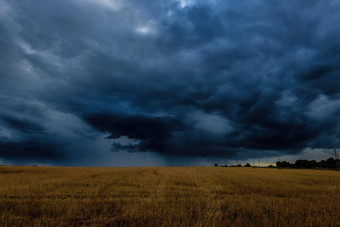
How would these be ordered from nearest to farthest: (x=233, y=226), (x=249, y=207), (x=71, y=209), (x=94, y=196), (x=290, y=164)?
(x=233, y=226), (x=71, y=209), (x=249, y=207), (x=94, y=196), (x=290, y=164)

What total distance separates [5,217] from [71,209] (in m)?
2.17

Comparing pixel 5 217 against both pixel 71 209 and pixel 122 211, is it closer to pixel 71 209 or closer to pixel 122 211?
pixel 71 209

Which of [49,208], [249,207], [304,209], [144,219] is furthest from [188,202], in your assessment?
[49,208]

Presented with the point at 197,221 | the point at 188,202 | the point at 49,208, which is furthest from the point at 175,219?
the point at 49,208

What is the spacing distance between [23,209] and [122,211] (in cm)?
424

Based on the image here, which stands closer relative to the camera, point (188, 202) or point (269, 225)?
point (269, 225)

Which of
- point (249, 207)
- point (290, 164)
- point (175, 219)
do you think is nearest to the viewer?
point (175, 219)

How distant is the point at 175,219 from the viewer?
7395 millimetres

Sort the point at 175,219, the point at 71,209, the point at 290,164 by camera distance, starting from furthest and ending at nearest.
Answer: the point at 290,164
the point at 71,209
the point at 175,219

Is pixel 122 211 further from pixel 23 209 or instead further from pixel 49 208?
pixel 23 209

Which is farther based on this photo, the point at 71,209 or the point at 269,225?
the point at 71,209

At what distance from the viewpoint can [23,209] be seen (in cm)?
868

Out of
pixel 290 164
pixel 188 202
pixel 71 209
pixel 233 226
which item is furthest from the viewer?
pixel 290 164

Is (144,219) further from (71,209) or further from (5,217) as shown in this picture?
(5,217)
